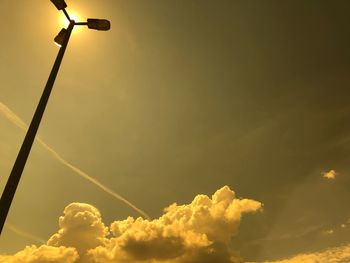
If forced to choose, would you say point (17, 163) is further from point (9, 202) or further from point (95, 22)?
point (95, 22)

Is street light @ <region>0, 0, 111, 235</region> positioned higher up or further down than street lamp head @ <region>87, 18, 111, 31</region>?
further down

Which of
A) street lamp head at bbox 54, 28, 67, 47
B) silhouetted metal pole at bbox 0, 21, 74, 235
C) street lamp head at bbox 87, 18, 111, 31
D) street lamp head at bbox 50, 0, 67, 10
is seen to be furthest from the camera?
street lamp head at bbox 54, 28, 67, 47

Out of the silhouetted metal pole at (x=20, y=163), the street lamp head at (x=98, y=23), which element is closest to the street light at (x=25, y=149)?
the silhouetted metal pole at (x=20, y=163)

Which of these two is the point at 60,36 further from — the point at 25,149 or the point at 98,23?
the point at 25,149

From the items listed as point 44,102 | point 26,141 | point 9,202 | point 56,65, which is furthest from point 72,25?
point 9,202

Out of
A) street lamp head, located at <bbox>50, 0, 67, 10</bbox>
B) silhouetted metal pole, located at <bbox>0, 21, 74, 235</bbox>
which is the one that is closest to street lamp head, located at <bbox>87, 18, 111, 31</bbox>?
street lamp head, located at <bbox>50, 0, 67, 10</bbox>

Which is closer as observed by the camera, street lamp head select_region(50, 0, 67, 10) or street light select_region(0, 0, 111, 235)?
street light select_region(0, 0, 111, 235)

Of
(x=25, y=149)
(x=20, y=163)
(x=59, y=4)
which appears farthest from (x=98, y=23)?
(x=20, y=163)

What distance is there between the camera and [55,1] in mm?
7773

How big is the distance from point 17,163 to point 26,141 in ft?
1.47

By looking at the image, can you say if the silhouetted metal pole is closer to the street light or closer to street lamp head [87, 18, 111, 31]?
the street light

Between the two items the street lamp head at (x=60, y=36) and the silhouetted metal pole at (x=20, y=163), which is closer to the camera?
the silhouetted metal pole at (x=20, y=163)

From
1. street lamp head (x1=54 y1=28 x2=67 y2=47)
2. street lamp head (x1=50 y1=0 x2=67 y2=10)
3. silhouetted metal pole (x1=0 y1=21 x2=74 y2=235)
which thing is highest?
street lamp head (x1=54 y1=28 x2=67 y2=47)

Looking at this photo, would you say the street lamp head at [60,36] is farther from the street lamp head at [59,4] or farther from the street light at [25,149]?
the street lamp head at [59,4]
